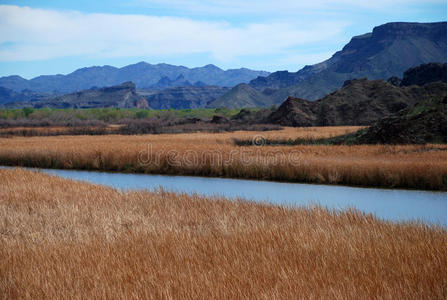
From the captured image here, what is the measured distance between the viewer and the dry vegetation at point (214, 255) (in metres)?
5.97

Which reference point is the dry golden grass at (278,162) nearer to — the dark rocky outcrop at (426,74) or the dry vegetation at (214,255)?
the dry vegetation at (214,255)

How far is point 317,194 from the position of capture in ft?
59.9

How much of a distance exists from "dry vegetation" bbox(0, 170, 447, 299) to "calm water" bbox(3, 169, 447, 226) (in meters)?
3.66

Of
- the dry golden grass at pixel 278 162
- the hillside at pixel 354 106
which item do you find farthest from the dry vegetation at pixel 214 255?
the hillside at pixel 354 106

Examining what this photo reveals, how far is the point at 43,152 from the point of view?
30172 millimetres

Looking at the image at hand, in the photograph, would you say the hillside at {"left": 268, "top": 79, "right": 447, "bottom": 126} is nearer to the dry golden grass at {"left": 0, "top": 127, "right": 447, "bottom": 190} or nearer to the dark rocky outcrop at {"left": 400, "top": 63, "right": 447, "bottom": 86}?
the dark rocky outcrop at {"left": 400, "top": 63, "right": 447, "bottom": 86}

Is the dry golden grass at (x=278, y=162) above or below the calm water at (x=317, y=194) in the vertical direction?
above

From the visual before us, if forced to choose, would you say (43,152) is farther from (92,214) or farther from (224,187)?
(92,214)

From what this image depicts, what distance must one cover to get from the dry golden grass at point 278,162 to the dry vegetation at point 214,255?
28.6ft

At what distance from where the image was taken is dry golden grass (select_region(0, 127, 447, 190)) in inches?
755

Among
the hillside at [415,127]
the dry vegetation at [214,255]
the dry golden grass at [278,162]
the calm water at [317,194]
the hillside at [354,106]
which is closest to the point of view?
the dry vegetation at [214,255]

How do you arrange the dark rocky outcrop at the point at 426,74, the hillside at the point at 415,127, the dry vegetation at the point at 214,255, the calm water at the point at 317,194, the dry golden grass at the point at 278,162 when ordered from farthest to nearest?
1. the dark rocky outcrop at the point at 426,74
2. the hillside at the point at 415,127
3. the dry golden grass at the point at 278,162
4. the calm water at the point at 317,194
5. the dry vegetation at the point at 214,255

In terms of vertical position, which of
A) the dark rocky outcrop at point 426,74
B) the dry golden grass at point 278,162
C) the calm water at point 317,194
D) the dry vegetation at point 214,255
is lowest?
the calm water at point 317,194

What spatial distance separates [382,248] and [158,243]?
152 inches
